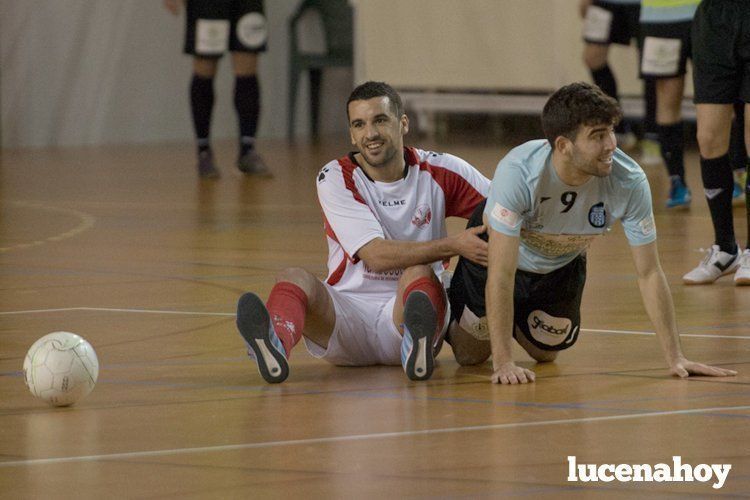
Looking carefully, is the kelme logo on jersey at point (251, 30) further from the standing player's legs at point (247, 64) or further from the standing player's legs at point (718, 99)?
the standing player's legs at point (718, 99)

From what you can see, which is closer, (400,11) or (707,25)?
(707,25)

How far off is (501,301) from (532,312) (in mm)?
354

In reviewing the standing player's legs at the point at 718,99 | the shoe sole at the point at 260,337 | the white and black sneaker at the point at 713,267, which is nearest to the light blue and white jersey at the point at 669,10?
the standing player's legs at the point at 718,99

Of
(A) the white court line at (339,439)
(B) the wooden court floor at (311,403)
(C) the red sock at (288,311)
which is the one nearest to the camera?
(B) the wooden court floor at (311,403)

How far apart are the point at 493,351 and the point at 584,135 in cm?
57

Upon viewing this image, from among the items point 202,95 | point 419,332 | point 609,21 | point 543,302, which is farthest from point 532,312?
point 609,21

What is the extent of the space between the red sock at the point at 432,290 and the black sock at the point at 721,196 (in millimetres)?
1873

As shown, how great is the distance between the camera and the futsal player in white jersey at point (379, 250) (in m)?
3.58

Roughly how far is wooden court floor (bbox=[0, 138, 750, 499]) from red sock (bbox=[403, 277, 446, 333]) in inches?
6.8

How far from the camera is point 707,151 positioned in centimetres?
526

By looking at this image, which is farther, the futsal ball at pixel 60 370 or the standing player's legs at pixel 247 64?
the standing player's legs at pixel 247 64

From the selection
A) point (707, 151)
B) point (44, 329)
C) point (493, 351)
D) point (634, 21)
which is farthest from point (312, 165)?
point (493, 351)

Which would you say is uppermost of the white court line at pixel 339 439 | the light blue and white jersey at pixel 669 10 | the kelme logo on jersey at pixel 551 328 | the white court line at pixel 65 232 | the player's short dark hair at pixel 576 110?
the light blue and white jersey at pixel 669 10

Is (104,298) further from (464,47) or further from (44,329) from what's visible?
(464,47)
